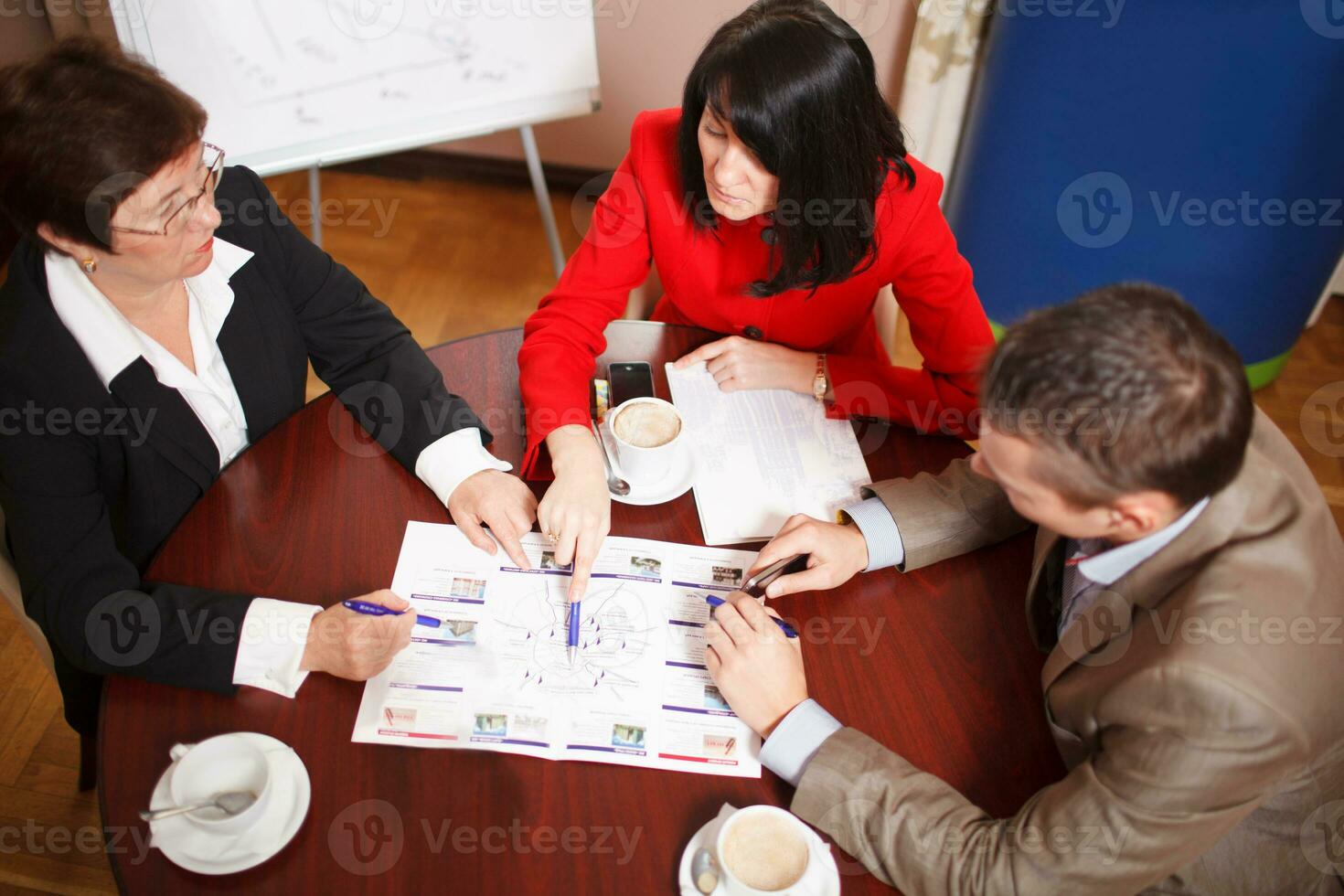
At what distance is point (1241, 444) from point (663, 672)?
609 millimetres

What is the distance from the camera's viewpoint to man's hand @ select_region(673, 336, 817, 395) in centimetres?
141

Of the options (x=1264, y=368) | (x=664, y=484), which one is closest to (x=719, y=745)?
(x=664, y=484)

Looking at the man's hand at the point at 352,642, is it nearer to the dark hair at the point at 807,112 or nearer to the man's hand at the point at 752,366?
the man's hand at the point at 752,366

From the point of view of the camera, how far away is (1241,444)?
83 centimetres

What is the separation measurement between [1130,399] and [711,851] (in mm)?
552

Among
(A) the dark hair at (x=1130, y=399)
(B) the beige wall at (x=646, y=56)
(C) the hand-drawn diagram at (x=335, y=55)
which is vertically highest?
(A) the dark hair at (x=1130, y=399)

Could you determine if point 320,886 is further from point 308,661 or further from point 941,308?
point 941,308

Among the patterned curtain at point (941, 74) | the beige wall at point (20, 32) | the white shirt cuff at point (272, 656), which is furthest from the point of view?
the beige wall at point (20, 32)

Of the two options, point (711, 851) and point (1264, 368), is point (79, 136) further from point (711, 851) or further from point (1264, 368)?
point (1264, 368)

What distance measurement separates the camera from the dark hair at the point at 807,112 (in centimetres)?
121

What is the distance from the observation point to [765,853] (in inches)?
34.6

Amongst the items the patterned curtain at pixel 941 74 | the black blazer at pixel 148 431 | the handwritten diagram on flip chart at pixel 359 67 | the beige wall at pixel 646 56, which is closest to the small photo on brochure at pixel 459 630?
the black blazer at pixel 148 431

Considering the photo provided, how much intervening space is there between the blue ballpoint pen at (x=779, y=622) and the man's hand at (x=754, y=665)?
0.01 meters

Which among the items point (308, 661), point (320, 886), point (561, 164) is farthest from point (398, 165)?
point (320, 886)
